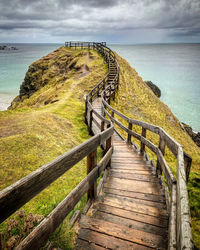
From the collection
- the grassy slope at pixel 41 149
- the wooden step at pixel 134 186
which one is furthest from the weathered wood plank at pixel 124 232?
the wooden step at pixel 134 186

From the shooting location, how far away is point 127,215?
3025 mm

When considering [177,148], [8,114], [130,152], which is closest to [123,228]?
[177,148]

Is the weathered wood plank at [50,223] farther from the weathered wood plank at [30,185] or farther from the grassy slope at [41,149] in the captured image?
the grassy slope at [41,149]

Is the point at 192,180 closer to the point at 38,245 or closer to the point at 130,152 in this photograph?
the point at 130,152

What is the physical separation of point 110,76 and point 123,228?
64.7ft

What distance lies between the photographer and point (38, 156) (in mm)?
5082


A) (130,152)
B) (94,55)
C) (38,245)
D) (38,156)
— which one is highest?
(94,55)

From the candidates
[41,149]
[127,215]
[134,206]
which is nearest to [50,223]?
[127,215]

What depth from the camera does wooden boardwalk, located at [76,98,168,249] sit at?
248 centimetres

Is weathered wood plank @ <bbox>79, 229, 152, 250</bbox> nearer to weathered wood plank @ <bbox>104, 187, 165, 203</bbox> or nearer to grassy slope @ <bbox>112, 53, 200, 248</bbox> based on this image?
weathered wood plank @ <bbox>104, 187, 165, 203</bbox>

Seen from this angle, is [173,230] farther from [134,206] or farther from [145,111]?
[145,111]

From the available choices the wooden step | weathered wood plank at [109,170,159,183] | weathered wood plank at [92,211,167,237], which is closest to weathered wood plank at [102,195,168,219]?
weathered wood plank at [92,211,167,237]

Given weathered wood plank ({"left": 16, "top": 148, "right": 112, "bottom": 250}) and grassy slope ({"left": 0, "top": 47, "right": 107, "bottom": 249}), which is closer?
weathered wood plank ({"left": 16, "top": 148, "right": 112, "bottom": 250})

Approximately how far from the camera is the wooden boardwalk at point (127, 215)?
8.14 ft
